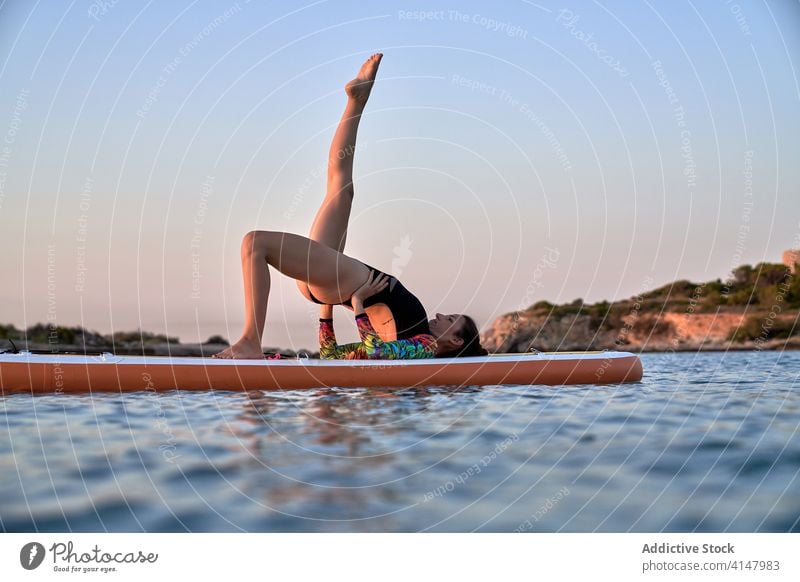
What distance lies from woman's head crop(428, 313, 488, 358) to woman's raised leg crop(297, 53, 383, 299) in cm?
126

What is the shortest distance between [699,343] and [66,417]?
1759cm

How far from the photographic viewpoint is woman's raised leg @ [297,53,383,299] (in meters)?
6.35

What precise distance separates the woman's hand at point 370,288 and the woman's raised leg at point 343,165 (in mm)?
438

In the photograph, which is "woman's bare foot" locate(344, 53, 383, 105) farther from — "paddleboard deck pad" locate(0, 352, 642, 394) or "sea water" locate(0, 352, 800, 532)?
"sea water" locate(0, 352, 800, 532)

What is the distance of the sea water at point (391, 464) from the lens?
2.64 m

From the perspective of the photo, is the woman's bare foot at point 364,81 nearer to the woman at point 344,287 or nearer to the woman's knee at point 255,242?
the woman at point 344,287

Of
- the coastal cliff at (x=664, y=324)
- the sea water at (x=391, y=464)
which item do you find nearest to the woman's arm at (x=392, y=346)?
the sea water at (x=391, y=464)

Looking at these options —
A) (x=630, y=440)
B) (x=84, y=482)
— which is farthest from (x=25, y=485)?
(x=630, y=440)

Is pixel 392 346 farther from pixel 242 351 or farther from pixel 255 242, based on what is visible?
pixel 255 242

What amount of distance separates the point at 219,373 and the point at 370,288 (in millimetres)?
1512

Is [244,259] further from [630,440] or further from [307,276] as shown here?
[630,440]

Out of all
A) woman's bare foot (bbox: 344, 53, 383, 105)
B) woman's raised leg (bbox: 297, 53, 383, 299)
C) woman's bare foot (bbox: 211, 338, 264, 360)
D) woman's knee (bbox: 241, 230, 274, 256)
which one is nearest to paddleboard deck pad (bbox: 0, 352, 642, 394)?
woman's bare foot (bbox: 211, 338, 264, 360)

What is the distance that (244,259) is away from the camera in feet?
18.7

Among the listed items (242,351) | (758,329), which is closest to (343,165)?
(242,351)
